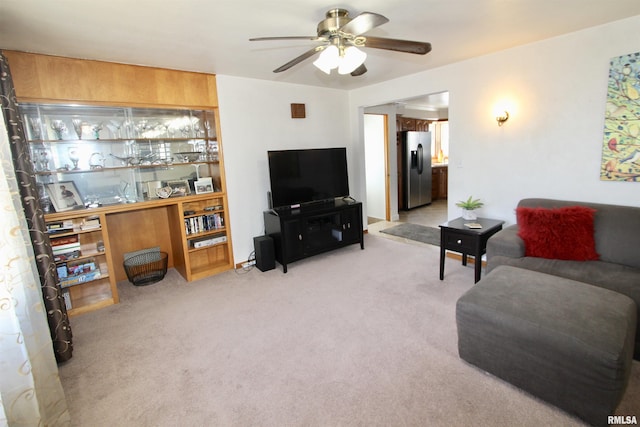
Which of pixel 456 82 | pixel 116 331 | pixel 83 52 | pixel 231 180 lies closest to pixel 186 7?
pixel 83 52

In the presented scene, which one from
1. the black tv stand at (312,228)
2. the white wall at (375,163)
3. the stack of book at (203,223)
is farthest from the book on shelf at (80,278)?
the white wall at (375,163)

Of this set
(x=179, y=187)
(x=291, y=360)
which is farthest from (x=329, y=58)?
(x=179, y=187)

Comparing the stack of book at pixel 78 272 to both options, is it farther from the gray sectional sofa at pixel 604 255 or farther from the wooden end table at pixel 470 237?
the gray sectional sofa at pixel 604 255

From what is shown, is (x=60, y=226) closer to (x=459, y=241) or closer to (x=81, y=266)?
(x=81, y=266)

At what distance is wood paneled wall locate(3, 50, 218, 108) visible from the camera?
2697mm

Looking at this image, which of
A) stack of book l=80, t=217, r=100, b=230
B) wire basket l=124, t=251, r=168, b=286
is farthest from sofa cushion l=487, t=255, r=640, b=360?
stack of book l=80, t=217, r=100, b=230

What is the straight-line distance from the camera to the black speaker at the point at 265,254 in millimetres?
3822

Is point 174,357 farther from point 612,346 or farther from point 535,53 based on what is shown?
point 535,53

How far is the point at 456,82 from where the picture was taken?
3.71 m

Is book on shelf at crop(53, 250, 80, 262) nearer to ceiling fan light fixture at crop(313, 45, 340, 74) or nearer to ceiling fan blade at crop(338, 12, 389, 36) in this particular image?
ceiling fan light fixture at crop(313, 45, 340, 74)

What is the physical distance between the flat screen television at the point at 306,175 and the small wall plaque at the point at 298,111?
606 millimetres

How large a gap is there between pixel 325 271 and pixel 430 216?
11.4 ft

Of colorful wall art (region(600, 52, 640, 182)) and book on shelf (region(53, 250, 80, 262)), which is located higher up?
colorful wall art (region(600, 52, 640, 182))

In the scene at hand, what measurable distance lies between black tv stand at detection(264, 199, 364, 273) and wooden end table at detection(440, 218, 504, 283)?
4.49ft
